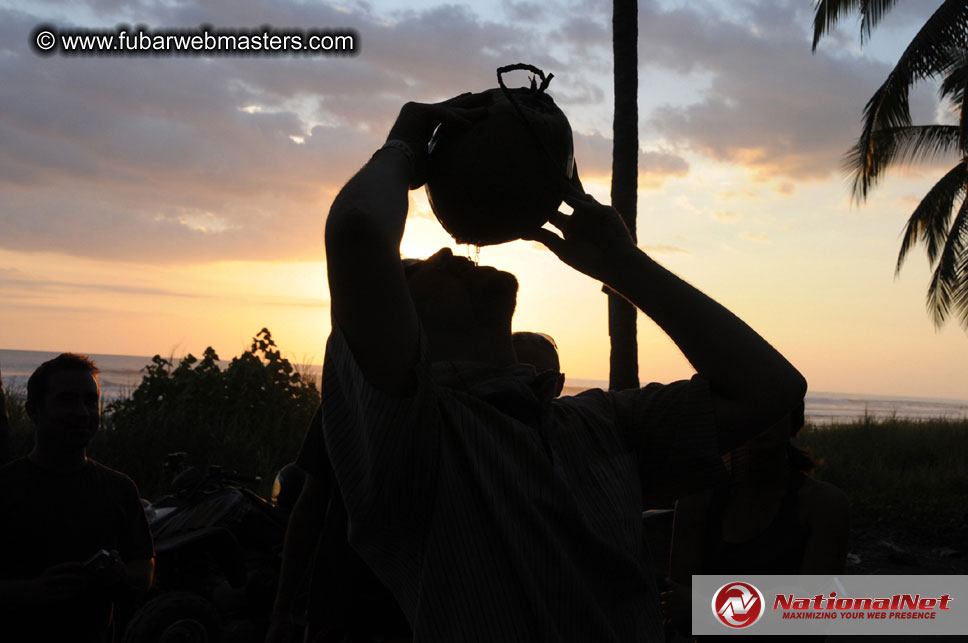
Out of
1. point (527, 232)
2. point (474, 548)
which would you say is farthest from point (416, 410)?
point (527, 232)

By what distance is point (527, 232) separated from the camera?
1625mm

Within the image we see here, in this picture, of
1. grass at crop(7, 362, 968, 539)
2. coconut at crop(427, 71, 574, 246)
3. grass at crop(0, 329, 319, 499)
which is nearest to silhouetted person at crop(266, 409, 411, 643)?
coconut at crop(427, 71, 574, 246)

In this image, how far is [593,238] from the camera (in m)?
1.63

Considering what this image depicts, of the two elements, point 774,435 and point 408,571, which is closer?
point 408,571

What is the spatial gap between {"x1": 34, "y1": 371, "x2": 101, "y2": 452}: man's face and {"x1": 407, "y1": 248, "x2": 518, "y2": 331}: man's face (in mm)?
2551

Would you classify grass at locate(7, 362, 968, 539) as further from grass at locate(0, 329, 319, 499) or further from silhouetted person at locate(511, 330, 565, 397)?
silhouetted person at locate(511, 330, 565, 397)

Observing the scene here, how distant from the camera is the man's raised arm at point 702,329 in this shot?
155 cm

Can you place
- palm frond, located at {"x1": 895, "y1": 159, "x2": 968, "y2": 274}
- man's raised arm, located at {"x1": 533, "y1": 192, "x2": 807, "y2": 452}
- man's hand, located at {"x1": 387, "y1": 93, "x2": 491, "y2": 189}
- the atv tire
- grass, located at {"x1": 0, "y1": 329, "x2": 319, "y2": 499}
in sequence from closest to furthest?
man's hand, located at {"x1": 387, "y1": 93, "x2": 491, "y2": 189} < man's raised arm, located at {"x1": 533, "y1": 192, "x2": 807, "y2": 452} < the atv tire < grass, located at {"x1": 0, "y1": 329, "x2": 319, "y2": 499} < palm frond, located at {"x1": 895, "y1": 159, "x2": 968, "y2": 274}

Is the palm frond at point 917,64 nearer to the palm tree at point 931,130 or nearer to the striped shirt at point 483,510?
the palm tree at point 931,130

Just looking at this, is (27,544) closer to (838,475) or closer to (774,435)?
(774,435)

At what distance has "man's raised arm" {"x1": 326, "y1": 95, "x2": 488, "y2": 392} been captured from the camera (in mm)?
1186

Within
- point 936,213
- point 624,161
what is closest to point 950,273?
point 936,213

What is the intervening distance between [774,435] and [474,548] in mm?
2396

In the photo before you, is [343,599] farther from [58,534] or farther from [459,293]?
[58,534]
